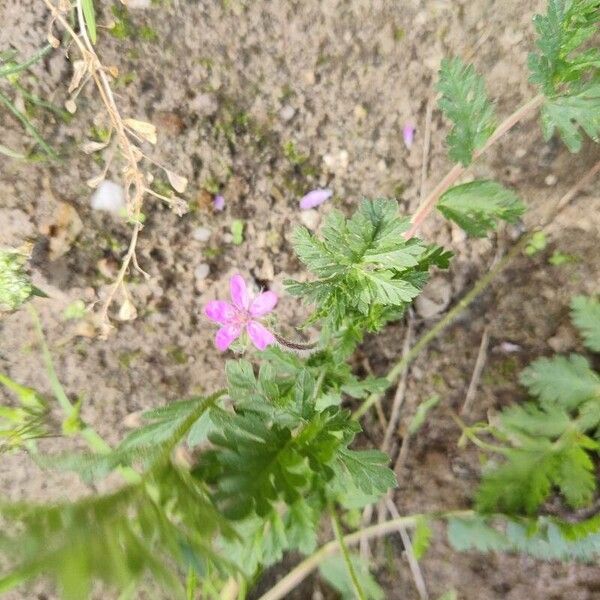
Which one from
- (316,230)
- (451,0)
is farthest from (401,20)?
(316,230)

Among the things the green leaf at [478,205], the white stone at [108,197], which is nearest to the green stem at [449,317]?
the green leaf at [478,205]

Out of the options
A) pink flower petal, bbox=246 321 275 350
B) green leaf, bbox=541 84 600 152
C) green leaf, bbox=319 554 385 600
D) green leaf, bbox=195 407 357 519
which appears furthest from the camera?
green leaf, bbox=319 554 385 600

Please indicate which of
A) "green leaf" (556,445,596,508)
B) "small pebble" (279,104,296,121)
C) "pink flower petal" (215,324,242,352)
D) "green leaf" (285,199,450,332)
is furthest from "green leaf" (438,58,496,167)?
"green leaf" (556,445,596,508)

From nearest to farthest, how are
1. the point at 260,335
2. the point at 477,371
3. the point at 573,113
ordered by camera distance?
the point at 573,113 → the point at 260,335 → the point at 477,371

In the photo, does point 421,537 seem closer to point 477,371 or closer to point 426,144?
point 477,371

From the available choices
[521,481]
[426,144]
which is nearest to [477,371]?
[521,481]

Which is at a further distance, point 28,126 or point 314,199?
point 314,199

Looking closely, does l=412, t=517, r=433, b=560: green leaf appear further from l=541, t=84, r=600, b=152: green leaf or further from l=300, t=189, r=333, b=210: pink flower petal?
l=541, t=84, r=600, b=152: green leaf
